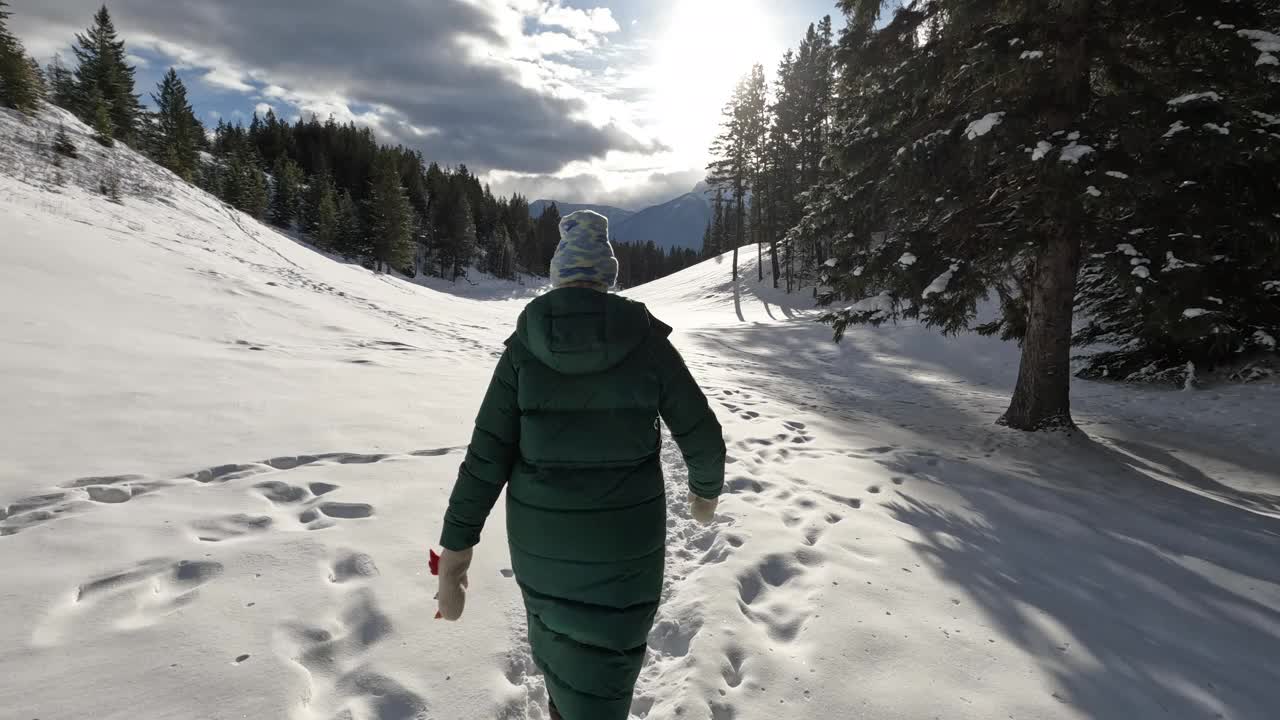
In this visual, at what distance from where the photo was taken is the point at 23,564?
2.98 m

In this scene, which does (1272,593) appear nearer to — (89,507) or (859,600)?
(859,600)

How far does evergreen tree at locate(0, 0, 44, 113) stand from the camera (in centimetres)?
2088

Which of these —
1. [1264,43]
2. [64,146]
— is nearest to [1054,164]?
[1264,43]

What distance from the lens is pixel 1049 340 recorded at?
24.7 feet

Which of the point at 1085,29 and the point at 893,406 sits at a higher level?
the point at 1085,29

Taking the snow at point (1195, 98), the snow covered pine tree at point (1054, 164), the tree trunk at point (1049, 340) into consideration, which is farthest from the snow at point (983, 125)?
the tree trunk at point (1049, 340)

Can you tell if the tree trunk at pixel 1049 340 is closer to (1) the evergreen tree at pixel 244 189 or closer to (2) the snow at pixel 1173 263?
(2) the snow at pixel 1173 263

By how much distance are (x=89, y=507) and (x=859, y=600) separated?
5.19 meters

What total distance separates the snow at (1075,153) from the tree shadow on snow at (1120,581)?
3472 mm

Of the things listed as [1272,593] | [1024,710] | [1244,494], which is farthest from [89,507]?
[1244,494]

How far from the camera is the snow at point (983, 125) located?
6.09m

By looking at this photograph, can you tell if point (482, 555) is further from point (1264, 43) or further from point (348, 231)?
point (348, 231)

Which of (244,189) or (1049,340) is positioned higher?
(244,189)

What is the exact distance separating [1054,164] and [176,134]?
58503 mm
